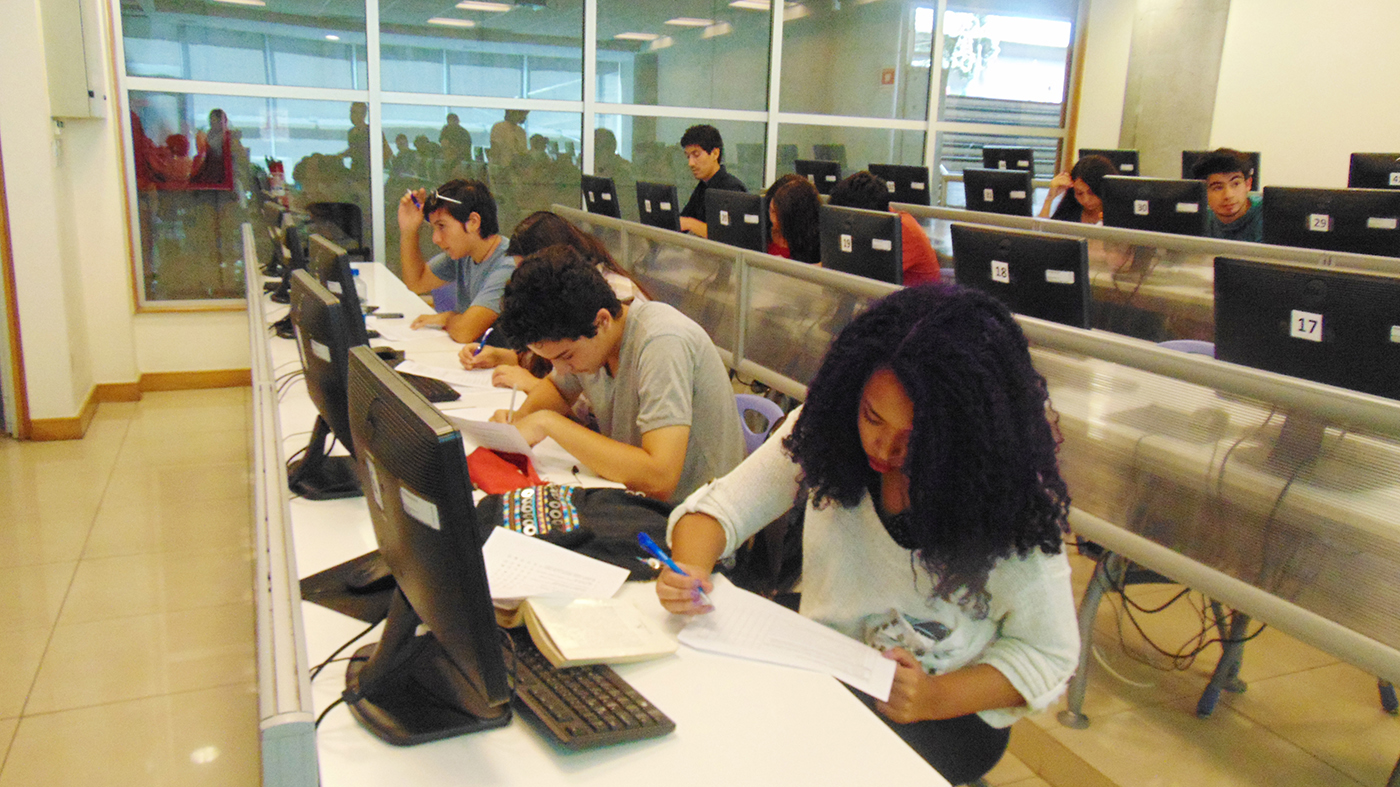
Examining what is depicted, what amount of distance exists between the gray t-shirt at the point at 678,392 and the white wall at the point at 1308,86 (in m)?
4.91

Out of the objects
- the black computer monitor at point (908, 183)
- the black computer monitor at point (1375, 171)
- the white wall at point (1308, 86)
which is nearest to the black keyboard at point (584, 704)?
the black computer monitor at point (1375, 171)

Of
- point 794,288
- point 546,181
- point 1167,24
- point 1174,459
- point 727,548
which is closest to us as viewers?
point 727,548

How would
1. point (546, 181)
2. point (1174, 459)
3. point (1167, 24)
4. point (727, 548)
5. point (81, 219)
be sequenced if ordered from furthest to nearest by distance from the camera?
point (1167, 24) < point (546, 181) < point (81, 219) < point (1174, 459) < point (727, 548)

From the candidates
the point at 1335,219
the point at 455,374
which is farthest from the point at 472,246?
the point at 1335,219

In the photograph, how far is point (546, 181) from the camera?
5.80 metres

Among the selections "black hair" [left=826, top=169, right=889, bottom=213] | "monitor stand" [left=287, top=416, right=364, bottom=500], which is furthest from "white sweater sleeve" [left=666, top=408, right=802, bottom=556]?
"black hair" [left=826, top=169, right=889, bottom=213]

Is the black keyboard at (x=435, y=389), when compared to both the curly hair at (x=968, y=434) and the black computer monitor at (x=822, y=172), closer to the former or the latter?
the curly hair at (x=968, y=434)

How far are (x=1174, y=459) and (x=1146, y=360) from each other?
7.2 inches

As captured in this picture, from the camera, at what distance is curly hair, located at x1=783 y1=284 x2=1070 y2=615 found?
1106 millimetres

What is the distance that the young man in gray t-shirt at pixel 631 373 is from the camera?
1884 mm

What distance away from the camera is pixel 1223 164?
4129 millimetres

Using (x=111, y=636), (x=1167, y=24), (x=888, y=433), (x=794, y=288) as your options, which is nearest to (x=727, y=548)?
(x=888, y=433)

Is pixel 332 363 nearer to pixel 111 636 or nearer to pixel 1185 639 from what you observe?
pixel 111 636

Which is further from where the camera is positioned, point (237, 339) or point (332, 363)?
point (237, 339)
